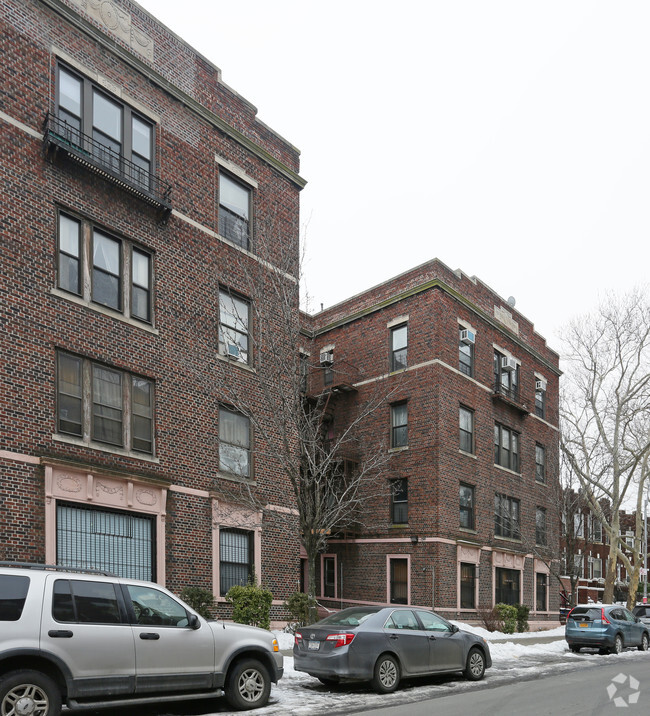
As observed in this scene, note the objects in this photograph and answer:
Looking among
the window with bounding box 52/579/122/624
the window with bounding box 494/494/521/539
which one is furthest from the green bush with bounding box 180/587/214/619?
the window with bounding box 494/494/521/539

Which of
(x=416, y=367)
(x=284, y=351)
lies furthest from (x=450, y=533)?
(x=284, y=351)

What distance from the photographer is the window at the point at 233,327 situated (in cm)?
2042

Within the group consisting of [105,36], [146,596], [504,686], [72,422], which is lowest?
[504,686]

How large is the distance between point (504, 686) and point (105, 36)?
16099mm

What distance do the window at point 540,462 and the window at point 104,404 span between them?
2146 centimetres

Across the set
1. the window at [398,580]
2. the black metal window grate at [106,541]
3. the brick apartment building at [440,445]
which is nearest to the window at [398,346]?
the brick apartment building at [440,445]

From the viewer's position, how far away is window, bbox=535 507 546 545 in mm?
33562

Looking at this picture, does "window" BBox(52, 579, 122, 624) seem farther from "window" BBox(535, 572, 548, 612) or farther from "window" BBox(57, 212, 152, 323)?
"window" BBox(535, 572, 548, 612)

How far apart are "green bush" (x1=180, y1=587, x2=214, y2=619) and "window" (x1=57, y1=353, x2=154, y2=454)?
3.34 meters

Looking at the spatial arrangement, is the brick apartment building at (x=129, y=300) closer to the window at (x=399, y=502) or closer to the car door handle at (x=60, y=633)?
the car door handle at (x=60, y=633)

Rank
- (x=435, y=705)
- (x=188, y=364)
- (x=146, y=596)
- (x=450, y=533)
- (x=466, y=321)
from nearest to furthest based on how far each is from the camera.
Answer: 1. (x=146, y=596)
2. (x=435, y=705)
3. (x=188, y=364)
4. (x=450, y=533)
5. (x=466, y=321)

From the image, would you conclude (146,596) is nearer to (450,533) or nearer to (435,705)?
(435,705)

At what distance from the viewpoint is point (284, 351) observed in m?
18.9

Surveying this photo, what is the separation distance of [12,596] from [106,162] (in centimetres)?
1172
